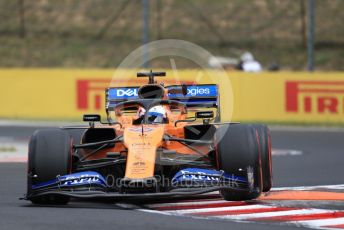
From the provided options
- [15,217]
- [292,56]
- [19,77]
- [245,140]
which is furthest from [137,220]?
[292,56]

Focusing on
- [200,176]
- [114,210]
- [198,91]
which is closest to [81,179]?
[114,210]

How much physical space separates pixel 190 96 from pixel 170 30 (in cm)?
2656

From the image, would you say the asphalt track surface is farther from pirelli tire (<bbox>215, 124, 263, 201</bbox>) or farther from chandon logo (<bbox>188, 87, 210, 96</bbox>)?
chandon logo (<bbox>188, 87, 210, 96</bbox>)

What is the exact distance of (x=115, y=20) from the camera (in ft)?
132

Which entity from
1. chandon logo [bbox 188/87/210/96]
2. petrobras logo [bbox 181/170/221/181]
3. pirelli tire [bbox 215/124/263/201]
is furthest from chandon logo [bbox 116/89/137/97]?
petrobras logo [bbox 181/170/221/181]

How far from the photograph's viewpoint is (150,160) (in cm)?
1104

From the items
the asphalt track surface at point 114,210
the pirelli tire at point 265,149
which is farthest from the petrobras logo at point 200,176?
the pirelli tire at point 265,149

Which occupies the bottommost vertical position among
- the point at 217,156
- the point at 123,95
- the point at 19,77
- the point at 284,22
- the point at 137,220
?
the point at 137,220

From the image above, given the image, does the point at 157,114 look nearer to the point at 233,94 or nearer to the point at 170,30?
the point at 233,94

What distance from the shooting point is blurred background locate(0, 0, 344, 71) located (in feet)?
122

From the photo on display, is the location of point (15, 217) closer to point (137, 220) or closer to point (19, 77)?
point (137, 220)

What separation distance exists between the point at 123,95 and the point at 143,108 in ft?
2.57

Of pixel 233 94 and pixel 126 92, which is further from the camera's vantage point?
pixel 233 94

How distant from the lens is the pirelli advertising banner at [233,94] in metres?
26.7
